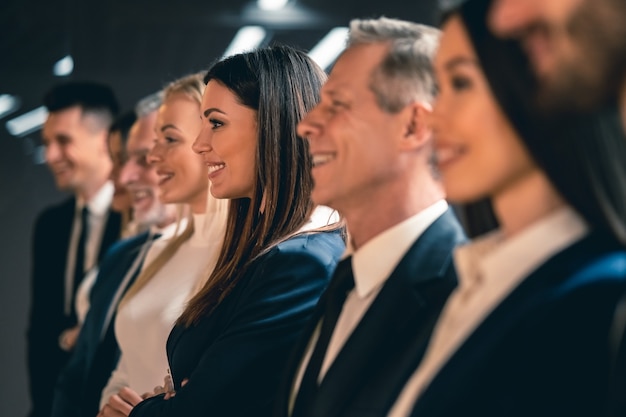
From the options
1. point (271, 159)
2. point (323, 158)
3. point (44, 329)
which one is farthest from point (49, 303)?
point (323, 158)

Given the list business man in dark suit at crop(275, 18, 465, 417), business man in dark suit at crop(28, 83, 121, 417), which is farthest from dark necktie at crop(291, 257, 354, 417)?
business man in dark suit at crop(28, 83, 121, 417)

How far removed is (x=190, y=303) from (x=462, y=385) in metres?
1.29

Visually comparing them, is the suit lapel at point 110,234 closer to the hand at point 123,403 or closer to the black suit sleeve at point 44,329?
the black suit sleeve at point 44,329

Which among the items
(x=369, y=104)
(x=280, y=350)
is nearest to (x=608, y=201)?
(x=369, y=104)

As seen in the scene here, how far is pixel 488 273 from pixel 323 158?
613 millimetres

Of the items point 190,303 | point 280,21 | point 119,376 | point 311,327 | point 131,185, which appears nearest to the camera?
point 311,327

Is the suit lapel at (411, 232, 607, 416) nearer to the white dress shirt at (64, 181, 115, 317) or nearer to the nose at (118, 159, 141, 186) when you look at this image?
the nose at (118, 159, 141, 186)

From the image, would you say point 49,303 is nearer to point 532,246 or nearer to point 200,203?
point 200,203

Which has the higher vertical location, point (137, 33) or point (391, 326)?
point (137, 33)

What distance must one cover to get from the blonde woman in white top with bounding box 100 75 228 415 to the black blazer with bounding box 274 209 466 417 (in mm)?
990

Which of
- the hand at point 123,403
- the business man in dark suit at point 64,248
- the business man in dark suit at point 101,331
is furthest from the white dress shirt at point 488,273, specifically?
the business man in dark suit at point 64,248

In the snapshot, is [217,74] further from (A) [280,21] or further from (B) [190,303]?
(A) [280,21]

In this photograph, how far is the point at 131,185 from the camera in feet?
13.4

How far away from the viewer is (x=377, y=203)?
1968 millimetres
